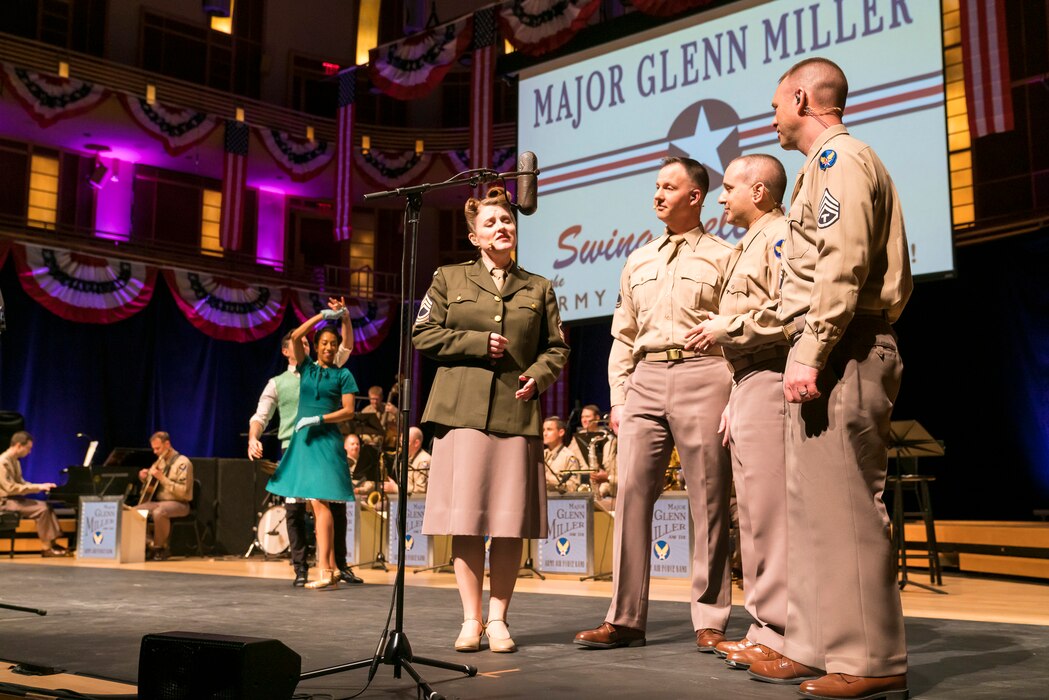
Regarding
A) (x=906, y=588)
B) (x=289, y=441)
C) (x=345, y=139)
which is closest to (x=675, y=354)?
(x=289, y=441)

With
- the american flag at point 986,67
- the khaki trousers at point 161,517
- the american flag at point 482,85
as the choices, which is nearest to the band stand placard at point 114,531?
the khaki trousers at point 161,517

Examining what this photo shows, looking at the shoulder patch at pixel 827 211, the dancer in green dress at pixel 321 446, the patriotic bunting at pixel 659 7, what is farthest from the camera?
the patriotic bunting at pixel 659 7

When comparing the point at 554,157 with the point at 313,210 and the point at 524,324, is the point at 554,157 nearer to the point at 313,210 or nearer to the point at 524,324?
the point at 524,324

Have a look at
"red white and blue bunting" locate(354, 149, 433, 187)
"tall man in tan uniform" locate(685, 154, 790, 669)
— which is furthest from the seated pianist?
"tall man in tan uniform" locate(685, 154, 790, 669)

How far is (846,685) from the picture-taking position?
2287 mm

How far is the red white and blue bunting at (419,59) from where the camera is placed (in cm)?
1223

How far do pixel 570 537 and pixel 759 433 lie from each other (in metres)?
4.56

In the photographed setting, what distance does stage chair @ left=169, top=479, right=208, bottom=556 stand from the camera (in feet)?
33.2

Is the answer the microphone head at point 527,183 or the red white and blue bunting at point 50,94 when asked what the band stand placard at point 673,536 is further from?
the red white and blue bunting at point 50,94

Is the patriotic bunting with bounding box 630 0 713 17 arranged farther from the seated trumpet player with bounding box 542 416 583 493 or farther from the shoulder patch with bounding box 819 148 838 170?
the shoulder patch with bounding box 819 148 838 170

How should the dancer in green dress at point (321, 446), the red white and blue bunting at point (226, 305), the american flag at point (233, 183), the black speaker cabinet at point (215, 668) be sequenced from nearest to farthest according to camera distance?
the black speaker cabinet at point (215, 668) < the dancer in green dress at point (321, 446) < the red white and blue bunting at point (226, 305) < the american flag at point (233, 183)

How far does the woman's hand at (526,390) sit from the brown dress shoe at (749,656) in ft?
3.41

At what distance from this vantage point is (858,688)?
89.7 inches

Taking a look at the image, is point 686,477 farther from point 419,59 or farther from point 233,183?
point 233,183
